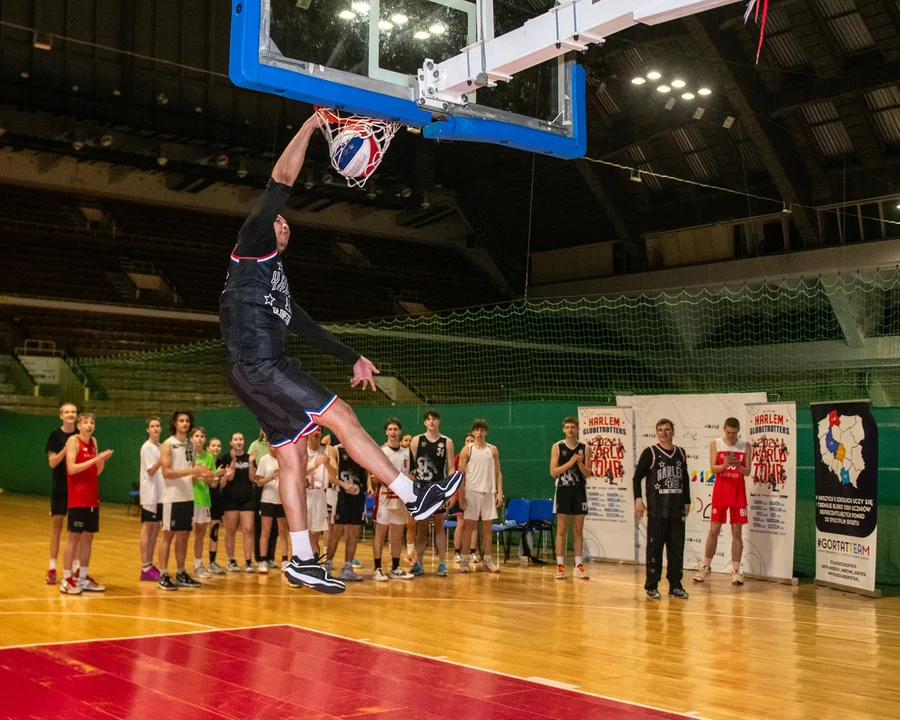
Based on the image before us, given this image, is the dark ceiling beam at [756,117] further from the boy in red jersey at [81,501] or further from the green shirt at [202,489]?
the boy in red jersey at [81,501]

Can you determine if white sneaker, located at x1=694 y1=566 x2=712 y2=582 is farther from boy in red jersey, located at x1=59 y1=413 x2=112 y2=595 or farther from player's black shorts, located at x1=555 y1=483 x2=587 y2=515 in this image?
boy in red jersey, located at x1=59 y1=413 x2=112 y2=595

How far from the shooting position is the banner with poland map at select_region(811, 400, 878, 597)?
32.7ft

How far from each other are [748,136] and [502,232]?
29.0 ft

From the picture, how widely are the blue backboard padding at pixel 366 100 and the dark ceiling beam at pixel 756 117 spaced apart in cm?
1451

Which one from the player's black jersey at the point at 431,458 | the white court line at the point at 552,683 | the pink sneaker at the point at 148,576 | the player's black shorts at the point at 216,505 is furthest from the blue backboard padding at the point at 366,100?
the pink sneaker at the point at 148,576

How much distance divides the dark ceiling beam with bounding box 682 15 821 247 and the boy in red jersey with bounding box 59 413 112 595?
13.5 m

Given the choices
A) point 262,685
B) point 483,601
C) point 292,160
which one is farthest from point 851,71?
point 292,160

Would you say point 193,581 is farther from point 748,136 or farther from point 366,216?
point 366,216

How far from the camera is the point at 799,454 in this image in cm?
1210

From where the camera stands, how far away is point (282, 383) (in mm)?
4188

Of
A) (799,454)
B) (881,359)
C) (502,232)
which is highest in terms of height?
(502,232)

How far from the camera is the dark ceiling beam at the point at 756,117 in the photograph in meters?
18.8

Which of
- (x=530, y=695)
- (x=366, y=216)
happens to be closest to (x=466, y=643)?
(x=530, y=695)

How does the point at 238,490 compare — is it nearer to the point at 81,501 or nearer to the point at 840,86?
the point at 81,501
